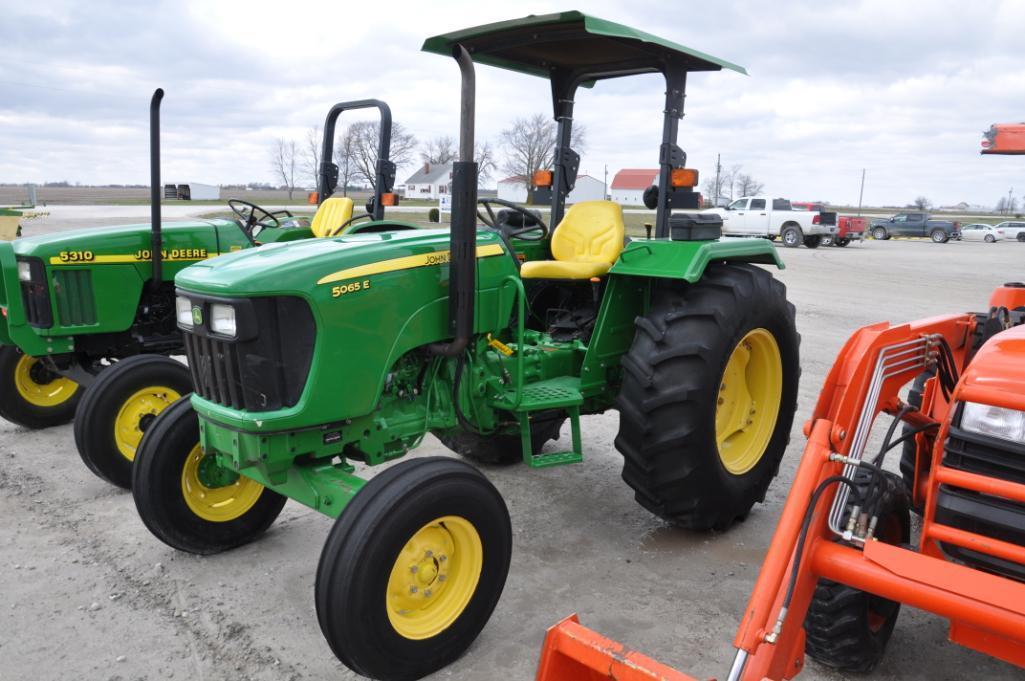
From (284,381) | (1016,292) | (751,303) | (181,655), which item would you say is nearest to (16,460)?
(181,655)

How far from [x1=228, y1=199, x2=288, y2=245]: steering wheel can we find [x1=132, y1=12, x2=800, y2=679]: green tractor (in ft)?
8.43

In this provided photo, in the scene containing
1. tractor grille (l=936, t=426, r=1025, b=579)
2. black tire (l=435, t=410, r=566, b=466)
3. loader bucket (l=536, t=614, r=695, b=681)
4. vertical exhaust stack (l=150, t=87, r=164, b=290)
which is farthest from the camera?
black tire (l=435, t=410, r=566, b=466)

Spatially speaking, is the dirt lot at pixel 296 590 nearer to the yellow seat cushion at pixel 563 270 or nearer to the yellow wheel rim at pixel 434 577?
the yellow wheel rim at pixel 434 577

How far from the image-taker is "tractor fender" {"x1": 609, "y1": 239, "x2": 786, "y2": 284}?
373cm

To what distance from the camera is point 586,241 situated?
14.5 ft

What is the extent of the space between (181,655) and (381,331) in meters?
1.41

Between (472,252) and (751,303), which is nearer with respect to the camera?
(472,252)

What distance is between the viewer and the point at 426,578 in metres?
2.85

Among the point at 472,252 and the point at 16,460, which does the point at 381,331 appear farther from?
the point at 16,460

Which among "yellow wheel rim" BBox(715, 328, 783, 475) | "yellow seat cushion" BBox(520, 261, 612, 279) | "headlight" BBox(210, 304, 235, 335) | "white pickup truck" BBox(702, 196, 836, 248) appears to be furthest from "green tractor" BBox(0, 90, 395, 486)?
"white pickup truck" BBox(702, 196, 836, 248)

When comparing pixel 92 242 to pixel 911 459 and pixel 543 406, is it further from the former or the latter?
pixel 911 459

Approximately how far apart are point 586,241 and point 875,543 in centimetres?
251

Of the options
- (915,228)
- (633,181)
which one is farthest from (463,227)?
(915,228)

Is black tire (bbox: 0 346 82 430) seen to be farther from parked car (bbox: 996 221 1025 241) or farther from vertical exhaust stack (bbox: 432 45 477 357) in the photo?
parked car (bbox: 996 221 1025 241)
